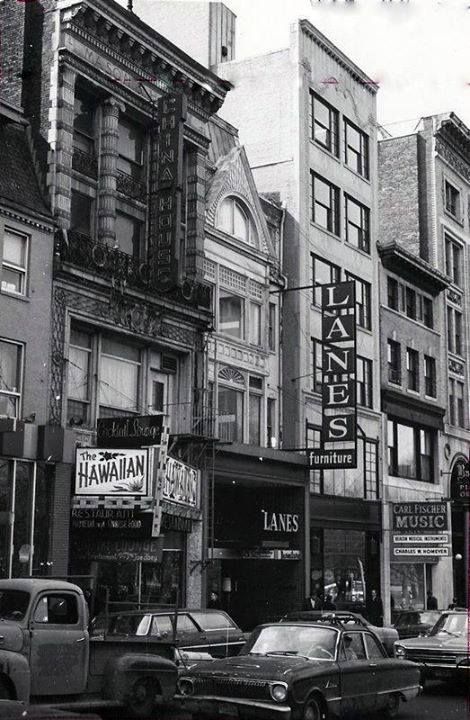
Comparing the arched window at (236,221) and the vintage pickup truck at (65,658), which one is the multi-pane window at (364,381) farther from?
the vintage pickup truck at (65,658)

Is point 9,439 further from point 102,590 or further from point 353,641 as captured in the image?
point 353,641

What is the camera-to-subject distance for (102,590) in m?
25.5

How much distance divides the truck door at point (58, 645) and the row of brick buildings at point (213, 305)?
31.3 feet

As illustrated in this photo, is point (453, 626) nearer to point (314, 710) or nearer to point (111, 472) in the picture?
point (314, 710)

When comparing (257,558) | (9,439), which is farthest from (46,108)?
(257,558)

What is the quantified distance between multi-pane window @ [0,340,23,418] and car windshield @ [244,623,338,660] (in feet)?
33.4

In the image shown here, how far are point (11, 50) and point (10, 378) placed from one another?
9299mm

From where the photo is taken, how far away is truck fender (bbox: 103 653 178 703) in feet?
44.8

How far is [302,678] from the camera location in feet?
44.7

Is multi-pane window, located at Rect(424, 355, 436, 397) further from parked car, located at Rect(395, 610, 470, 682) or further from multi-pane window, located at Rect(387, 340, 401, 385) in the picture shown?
parked car, located at Rect(395, 610, 470, 682)

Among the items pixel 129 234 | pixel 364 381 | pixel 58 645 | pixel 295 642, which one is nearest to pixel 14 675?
pixel 58 645

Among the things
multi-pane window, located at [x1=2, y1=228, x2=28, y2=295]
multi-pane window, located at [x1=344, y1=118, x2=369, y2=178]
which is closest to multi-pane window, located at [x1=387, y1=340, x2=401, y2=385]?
multi-pane window, located at [x1=344, y1=118, x2=369, y2=178]

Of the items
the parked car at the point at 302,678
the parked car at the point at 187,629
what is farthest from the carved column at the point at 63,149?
the parked car at the point at 302,678

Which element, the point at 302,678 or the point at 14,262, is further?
the point at 14,262
